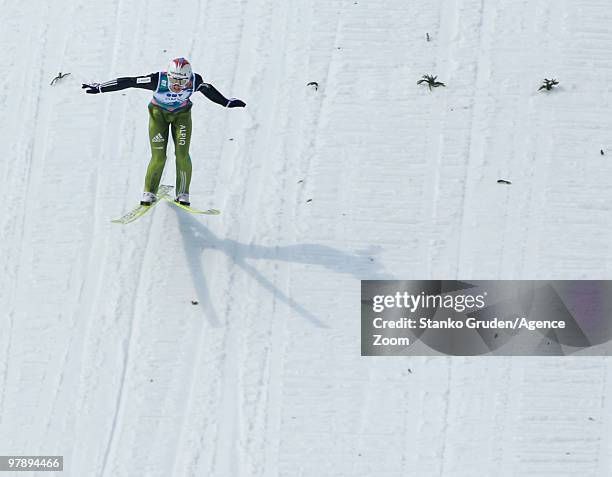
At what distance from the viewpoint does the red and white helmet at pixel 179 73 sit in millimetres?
7328

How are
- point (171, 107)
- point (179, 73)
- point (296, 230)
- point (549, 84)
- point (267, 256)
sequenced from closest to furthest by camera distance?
1. point (179, 73)
2. point (171, 107)
3. point (267, 256)
4. point (296, 230)
5. point (549, 84)

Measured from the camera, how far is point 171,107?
297 inches

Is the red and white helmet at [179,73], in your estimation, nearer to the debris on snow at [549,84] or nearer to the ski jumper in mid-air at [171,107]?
the ski jumper in mid-air at [171,107]

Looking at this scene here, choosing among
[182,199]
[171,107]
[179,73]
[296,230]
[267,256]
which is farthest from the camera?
[296,230]

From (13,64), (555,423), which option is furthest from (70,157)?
(555,423)

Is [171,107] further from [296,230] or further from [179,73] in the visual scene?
[296,230]

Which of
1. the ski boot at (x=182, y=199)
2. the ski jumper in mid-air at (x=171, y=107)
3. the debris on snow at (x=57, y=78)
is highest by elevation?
the debris on snow at (x=57, y=78)

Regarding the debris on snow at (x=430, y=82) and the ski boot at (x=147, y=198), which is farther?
the debris on snow at (x=430, y=82)

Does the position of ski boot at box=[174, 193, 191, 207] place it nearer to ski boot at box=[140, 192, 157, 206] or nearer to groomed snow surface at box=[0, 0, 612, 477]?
ski boot at box=[140, 192, 157, 206]

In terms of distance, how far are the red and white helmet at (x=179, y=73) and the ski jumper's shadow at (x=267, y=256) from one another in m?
1.36

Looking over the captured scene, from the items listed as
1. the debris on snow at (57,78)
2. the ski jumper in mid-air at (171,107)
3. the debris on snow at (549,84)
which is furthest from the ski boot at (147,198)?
the debris on snow at (549,84)

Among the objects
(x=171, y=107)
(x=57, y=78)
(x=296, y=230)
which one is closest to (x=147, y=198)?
(x=171, y=107)

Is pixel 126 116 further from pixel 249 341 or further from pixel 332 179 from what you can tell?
pixel 249 341

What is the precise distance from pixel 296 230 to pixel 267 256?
1.24 ft
